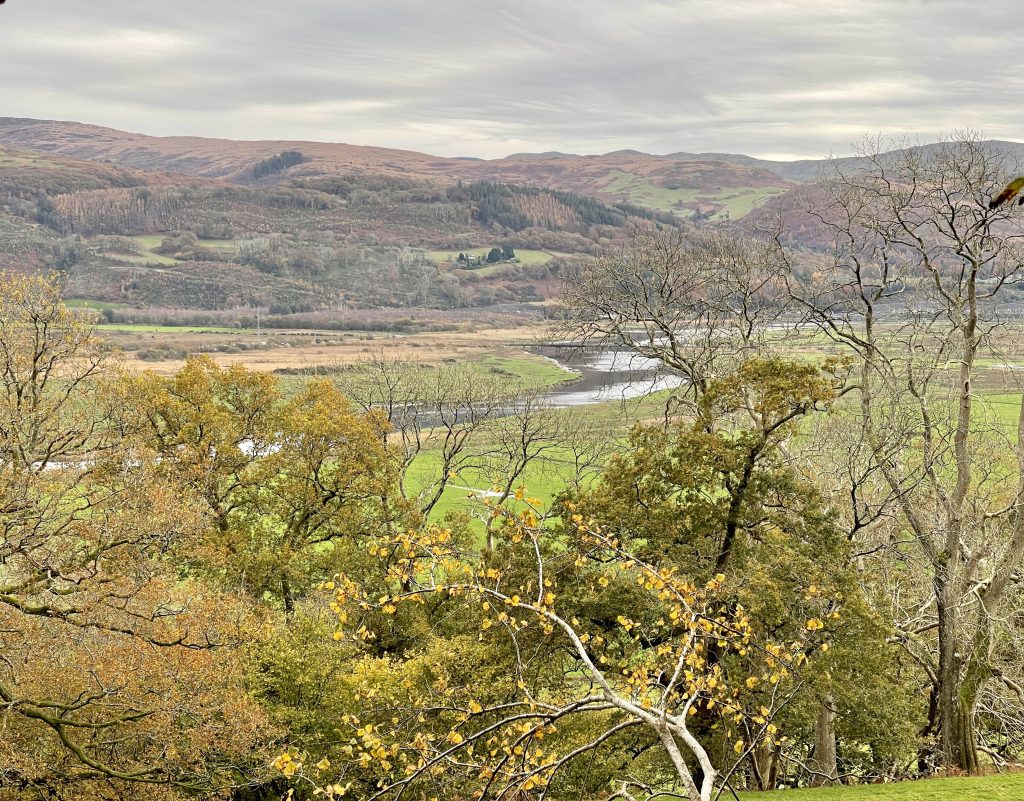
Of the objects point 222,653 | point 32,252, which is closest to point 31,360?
point 222,653

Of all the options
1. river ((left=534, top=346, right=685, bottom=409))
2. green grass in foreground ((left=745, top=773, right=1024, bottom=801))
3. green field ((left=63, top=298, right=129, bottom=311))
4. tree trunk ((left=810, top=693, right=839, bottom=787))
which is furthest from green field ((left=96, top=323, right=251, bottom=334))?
green grass in foreground ((left=745, top=773, right=1024, bottom=801))

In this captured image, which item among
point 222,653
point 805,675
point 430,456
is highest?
point 805,675

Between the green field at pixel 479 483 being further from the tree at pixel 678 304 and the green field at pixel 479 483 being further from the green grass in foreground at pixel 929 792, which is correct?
the green grass in foreground at pixel 929 792

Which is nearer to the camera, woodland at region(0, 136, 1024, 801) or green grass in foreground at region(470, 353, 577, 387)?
woodland at region(0, 136, 1024, 801)

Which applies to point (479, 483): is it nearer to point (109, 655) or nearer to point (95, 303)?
point (109, 655)

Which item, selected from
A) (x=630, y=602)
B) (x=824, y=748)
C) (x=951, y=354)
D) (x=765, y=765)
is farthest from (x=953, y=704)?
(x=951, y=354)

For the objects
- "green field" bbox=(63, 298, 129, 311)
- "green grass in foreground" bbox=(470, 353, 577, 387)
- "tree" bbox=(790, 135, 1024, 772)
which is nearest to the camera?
"tree" bbox=(790, 135, 1024, 772)

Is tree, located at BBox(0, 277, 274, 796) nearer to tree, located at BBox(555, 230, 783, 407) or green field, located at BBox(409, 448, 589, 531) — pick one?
tree, located at BBox(555, 230, 783, 407)

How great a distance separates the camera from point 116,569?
16484mm

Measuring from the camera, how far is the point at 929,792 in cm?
1262

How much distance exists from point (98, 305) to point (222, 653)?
5556 inches

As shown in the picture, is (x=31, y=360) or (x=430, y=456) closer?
(x=31, y=360)

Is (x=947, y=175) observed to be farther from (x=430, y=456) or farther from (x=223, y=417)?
(x=430, y=456)

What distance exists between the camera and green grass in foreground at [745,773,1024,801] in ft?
39.8
